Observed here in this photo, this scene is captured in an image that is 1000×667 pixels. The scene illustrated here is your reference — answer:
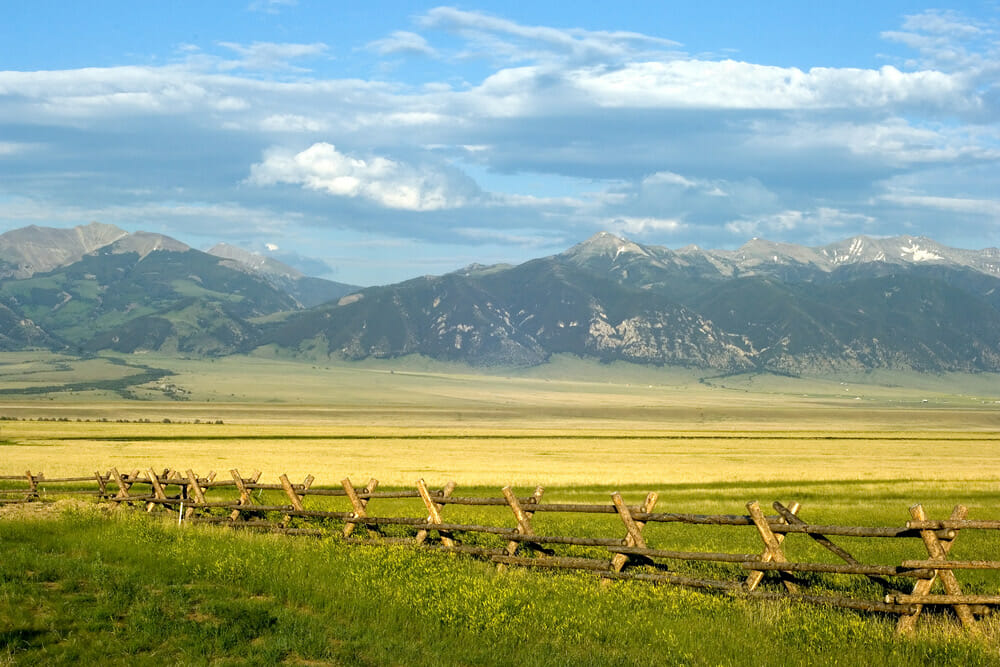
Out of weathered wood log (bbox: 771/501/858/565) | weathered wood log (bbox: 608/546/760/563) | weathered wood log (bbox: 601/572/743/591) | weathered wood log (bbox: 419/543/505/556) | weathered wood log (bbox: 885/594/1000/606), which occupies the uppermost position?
weathered wood log (bbox: 771/501/858/565)

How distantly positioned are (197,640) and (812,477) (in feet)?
146

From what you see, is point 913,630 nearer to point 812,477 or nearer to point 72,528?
point 72,528

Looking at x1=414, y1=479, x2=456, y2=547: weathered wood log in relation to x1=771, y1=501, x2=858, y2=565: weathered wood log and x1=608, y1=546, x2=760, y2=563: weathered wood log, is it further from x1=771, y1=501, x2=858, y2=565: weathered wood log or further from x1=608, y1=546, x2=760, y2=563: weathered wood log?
x1=771, y1=501, x2=858, y2=565: weathered wood log

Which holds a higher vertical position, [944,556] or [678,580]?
[944,556]

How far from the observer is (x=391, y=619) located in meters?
13.8

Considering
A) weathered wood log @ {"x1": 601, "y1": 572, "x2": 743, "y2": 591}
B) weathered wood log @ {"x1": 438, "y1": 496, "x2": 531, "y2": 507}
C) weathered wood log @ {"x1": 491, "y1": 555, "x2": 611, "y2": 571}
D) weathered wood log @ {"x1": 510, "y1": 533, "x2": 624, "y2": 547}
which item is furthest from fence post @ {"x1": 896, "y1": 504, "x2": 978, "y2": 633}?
weathered wood log @ {"x1": 438, "y1": 496, "x2": 531, "y2": 507}

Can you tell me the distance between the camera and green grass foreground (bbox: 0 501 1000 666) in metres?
12.2

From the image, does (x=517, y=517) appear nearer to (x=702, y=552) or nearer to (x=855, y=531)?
(x=702, y=552)

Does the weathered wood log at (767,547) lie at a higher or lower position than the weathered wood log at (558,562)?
higher

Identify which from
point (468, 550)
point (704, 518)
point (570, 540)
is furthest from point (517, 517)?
point (704, 518)

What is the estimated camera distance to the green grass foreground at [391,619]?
1223 cm

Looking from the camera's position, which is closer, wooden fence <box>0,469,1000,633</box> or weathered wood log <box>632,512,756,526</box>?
wooden fence <box>0,469,1000,633</box>

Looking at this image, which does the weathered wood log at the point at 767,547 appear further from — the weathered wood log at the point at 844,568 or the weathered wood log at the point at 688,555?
the weathered wood log at the point at 688,555

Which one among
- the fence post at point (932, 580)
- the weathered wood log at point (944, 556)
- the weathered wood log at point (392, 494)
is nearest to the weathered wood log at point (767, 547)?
the fence post at point (932, 580)
